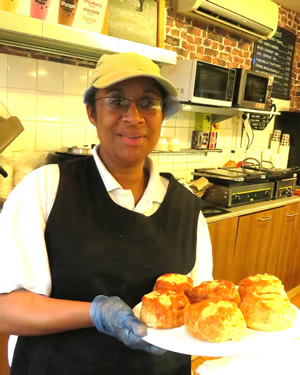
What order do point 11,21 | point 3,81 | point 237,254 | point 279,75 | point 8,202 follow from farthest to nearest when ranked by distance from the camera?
point 279,75, point 237,254, point 3,81, point 11,21, point 8,202

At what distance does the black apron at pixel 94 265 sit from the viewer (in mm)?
923

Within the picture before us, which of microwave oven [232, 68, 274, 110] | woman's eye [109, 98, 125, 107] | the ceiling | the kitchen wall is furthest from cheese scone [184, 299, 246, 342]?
the ceiling

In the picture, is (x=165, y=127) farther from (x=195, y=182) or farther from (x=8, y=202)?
(x=8, y=202)

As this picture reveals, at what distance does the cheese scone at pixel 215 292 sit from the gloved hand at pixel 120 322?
198 mm

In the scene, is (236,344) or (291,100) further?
(291,100)

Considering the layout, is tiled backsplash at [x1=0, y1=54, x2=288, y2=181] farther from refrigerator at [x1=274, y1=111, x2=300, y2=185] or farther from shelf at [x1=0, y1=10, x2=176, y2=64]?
refrigerator at [x1=274, y1=111, x2=300, y2=185]

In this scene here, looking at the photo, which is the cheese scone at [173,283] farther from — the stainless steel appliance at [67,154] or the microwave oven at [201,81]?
the microwave oven at [201,81]

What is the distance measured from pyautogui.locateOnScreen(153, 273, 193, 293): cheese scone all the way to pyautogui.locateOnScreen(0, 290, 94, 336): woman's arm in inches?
8.1

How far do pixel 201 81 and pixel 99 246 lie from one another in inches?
81.2

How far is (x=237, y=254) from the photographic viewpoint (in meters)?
2.73

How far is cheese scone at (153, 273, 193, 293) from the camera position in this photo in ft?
3.08

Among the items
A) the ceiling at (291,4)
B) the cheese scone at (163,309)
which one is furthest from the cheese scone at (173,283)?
the ceiling at (291,4)

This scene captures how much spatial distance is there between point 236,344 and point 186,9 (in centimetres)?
265

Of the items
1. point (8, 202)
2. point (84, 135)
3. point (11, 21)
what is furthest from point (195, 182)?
point (8, 202)
